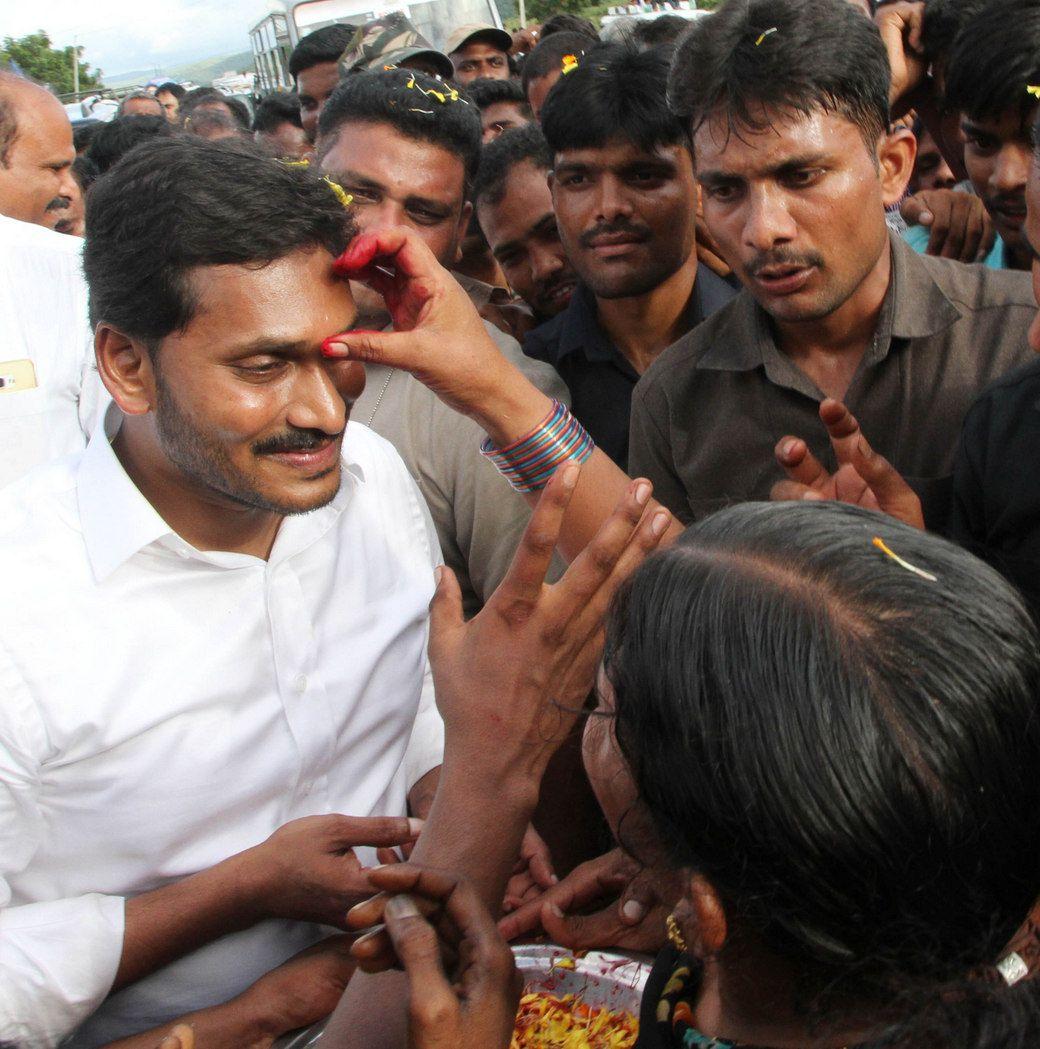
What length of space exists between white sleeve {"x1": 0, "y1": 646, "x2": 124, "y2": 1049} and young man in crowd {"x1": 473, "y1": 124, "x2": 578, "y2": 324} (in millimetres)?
2625

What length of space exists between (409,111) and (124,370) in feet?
5.11

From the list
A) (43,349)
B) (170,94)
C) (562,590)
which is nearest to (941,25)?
(562,590)

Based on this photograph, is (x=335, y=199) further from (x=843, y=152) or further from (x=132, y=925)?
(x=132, y=925)

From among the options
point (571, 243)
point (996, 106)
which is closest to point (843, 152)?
point (996, 106)

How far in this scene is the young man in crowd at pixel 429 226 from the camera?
2.62 meters

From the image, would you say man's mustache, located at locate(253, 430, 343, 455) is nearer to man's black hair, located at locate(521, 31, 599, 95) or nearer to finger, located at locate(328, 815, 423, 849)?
finger, located at locate(328, 815, 423, 849)

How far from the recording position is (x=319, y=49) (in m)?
7.54

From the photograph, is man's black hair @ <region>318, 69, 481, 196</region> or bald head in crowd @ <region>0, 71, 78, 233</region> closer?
man's black hair @ <region>318, 69, 481, 196</region>

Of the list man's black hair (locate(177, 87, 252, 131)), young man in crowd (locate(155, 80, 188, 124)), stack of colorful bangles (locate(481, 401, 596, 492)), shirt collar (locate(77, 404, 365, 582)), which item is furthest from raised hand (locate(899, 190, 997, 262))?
young man in crowd (locate(155, 80, 188, 124))

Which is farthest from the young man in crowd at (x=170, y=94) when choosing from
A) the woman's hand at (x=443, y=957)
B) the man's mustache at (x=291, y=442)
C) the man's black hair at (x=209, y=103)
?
the woman's hand at (x=443, y=957)

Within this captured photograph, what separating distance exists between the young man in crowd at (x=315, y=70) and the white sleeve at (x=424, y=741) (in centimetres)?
603

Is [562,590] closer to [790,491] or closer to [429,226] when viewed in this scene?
[790,491]

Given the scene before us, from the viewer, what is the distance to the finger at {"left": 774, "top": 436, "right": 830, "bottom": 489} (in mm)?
1868

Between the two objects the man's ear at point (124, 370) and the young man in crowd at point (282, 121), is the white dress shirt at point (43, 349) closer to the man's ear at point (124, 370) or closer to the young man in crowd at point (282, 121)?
the man's ear at point (124, 370)
